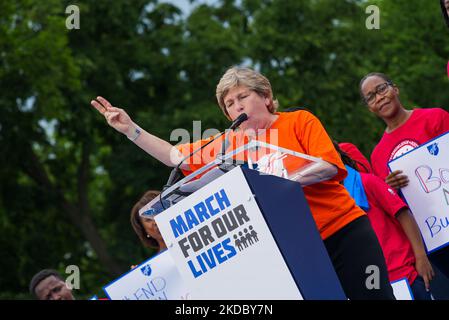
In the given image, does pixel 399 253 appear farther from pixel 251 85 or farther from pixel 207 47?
pixel 207 47

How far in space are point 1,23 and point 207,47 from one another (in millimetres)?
4041

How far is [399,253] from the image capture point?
5.45m

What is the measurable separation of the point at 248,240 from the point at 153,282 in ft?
7.91

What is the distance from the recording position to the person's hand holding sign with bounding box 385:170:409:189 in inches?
208

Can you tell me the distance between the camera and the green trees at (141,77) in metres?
16.4

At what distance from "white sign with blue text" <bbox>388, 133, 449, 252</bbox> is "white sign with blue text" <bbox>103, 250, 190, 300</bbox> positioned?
1.56 m

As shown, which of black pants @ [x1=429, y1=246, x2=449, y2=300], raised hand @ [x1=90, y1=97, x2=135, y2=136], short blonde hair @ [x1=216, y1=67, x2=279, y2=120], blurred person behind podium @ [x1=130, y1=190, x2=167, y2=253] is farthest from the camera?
blurred person behind podium @ [x1=130, y1=190, x2=167, y2=253]

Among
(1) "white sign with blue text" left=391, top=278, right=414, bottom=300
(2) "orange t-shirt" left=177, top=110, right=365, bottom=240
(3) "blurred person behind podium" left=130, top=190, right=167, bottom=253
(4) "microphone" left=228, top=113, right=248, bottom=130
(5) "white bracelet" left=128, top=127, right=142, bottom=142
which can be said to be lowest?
(1) "white sign with blue text" left=391, top=278, right=414, bottom=300

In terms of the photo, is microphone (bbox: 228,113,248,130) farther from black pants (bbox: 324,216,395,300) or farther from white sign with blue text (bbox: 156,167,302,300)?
black pants (bbox: 324,216,395,300)

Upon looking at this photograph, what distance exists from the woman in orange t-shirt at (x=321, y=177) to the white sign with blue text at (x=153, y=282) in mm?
1718

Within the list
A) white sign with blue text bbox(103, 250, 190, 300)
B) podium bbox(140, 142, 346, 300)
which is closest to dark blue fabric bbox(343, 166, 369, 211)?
white sign with blue text bbox(103, 250, 190, 300)

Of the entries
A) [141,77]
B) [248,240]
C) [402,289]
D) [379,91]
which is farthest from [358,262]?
[141,77]

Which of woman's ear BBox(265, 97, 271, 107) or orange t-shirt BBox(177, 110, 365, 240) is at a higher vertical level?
woman's ear BBox(265, 97, 271, 107)
